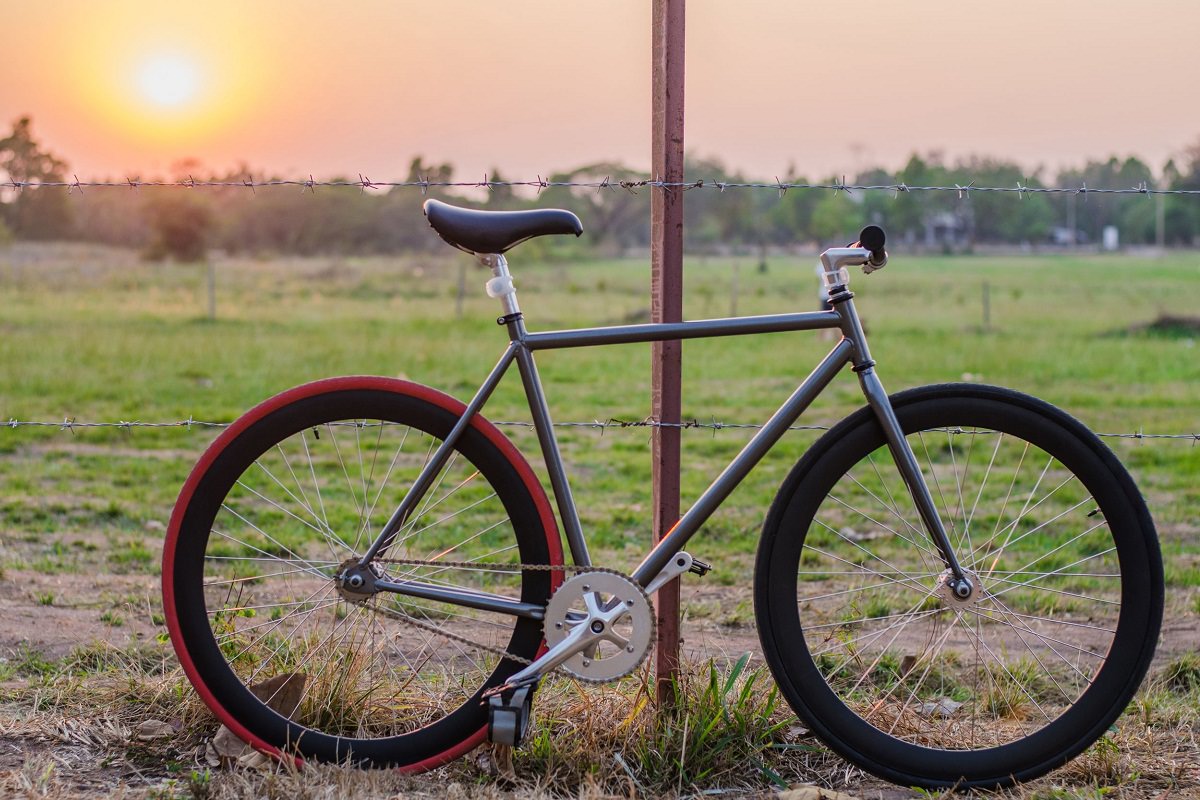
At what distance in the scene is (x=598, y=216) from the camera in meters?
36.5

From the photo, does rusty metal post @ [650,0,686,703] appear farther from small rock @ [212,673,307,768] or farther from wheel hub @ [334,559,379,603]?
small rock @ [212,673,307,768]

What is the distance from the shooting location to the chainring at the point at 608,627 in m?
2.53

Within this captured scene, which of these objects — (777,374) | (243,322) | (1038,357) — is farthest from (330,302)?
(1038,357)

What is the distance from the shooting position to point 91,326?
1560cm

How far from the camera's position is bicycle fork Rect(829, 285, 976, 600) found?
255 centimetres

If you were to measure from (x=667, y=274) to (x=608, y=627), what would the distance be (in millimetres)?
889

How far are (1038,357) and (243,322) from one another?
35.8ft

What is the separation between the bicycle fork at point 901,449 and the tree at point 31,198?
31.1 metres

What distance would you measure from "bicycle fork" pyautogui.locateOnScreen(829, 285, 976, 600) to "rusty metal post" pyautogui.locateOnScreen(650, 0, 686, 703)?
1.39 feet

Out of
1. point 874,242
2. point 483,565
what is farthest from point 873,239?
point 483,565

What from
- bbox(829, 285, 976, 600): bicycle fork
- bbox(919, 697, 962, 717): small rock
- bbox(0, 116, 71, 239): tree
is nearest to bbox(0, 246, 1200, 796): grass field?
bbox(919, 697, 962, 717): small rock

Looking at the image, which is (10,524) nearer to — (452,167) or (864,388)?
(864,388)

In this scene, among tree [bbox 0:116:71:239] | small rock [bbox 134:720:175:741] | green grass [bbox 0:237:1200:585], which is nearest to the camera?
small rock [bbox 134:720:175:741]

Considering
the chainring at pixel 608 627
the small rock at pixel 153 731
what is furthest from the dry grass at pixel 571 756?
the chainring at pixel 608 627
